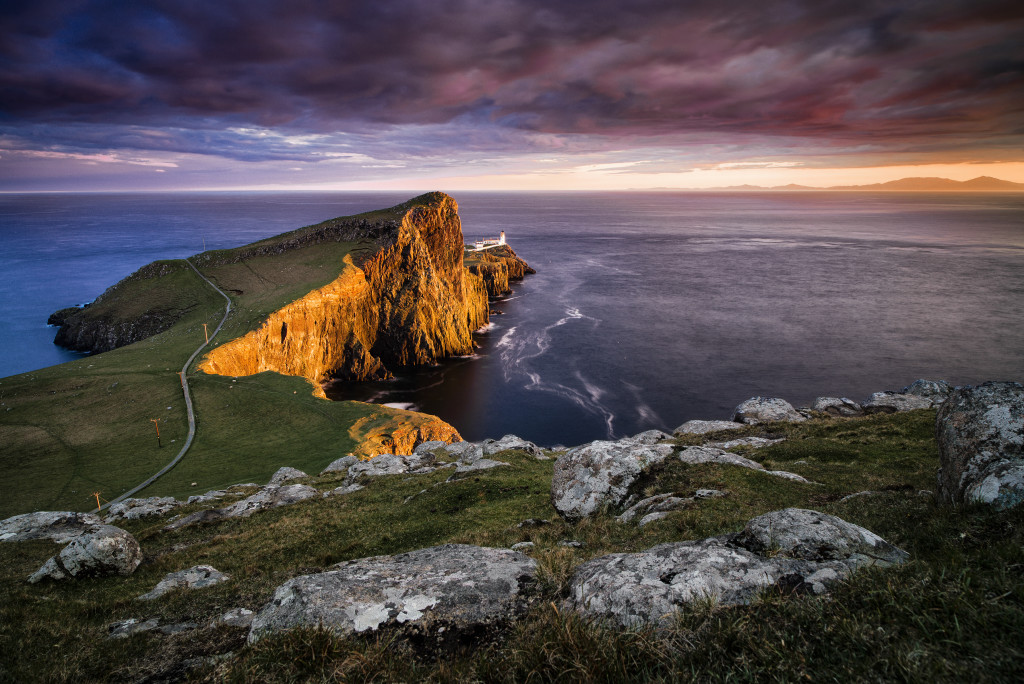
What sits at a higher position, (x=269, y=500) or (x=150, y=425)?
(x=269, y=500)

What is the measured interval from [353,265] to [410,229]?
17.0 m

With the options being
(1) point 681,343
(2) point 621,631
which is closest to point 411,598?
(2) point 621,631

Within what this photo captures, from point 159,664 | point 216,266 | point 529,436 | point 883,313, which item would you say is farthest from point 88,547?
point 883,313

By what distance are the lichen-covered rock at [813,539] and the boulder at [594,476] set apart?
8.93 m

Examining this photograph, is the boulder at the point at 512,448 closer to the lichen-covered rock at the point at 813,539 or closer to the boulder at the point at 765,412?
the boulder at the point at 765,412

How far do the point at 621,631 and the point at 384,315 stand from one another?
4046 inches

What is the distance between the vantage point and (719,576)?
805 cm

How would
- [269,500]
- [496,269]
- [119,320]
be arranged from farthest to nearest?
[496,269], [119,320], [269,500]

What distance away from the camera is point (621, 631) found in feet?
23.4

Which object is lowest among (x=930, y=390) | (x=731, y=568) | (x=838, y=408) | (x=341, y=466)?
(x=341, y=466)

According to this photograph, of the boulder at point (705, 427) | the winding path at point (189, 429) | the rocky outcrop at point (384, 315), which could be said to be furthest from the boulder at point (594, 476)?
the rocky outcrop at point (384, 315)

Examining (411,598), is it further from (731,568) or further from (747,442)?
(747,442)

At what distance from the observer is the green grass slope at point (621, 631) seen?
Answer: 5.07 metres

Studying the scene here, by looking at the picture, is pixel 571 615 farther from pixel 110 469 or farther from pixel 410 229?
pixel 410 229
